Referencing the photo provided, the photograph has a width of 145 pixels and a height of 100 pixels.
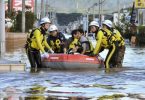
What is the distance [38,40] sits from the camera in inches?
737

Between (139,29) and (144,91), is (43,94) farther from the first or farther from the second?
(139,29)

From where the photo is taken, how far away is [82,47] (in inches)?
793

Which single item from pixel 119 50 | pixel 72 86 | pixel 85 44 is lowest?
pixel 72 86

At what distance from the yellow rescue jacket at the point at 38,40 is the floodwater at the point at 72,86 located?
3.98 ft

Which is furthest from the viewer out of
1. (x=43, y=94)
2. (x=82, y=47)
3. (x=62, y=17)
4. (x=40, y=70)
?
(x=62, y=17)

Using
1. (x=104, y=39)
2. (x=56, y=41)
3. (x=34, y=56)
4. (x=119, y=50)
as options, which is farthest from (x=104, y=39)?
(x=34, y=56)

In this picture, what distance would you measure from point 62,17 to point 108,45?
16388 centimetres

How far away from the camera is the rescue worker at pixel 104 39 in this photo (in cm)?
1942

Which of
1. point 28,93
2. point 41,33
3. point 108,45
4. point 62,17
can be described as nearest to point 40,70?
point 41,33

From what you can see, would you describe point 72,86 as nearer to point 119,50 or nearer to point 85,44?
point 85,44

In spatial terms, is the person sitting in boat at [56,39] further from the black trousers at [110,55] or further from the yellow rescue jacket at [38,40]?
the black trousers at [110,55]

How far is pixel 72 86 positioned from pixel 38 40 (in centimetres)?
532

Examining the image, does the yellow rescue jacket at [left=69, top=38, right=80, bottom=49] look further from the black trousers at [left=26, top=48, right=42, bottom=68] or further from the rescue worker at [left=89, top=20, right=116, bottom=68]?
the black trousers at [left=26, top=48, right=42, bottom=68]

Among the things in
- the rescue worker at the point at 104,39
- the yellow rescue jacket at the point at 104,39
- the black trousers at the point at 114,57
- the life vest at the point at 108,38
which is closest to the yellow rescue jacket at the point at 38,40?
the rescue worker at the point at 104,39
